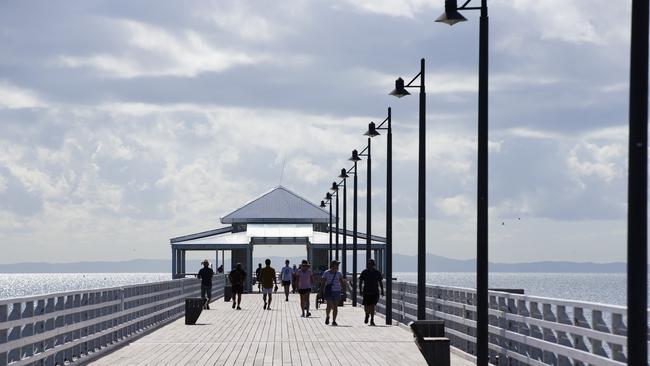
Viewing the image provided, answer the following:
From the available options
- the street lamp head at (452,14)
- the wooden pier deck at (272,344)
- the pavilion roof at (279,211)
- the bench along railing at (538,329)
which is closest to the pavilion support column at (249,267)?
the pavilion roof at (279,211)

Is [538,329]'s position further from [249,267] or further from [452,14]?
[249,267]

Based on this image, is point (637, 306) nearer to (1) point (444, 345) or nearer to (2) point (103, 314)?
(1) point (444, 345)

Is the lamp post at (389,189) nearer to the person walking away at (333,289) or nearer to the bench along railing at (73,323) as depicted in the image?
the person walking away at (333,289)

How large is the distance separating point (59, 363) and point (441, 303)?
9.47 metres

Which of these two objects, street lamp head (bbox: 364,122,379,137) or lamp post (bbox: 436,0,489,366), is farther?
street lamp head (bbox: 364,122,379,137)

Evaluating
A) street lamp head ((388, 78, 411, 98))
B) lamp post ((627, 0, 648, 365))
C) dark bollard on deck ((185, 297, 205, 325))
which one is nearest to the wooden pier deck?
dark bollard on deck ((185, 297, 205, 325))

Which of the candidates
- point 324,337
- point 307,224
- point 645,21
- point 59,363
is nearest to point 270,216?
point 307,224

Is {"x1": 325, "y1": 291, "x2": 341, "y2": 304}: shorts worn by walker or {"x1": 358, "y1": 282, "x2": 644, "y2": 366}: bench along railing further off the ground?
{"x1": 358, "y1": 282, "x2": 644, "y2": 366}: bench along railing

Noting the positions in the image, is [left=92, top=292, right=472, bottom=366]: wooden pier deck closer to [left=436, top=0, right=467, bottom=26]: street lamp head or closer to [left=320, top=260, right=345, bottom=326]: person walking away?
[left=320, top=260, right=345, bottom=326]: person walking away

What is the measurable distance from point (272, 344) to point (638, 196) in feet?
48.7

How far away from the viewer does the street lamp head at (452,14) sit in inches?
754

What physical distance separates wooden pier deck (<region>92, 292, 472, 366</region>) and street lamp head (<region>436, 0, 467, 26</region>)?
5.67 m

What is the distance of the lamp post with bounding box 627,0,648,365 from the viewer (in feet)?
38.1

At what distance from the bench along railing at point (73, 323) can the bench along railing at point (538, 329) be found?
6.71m
